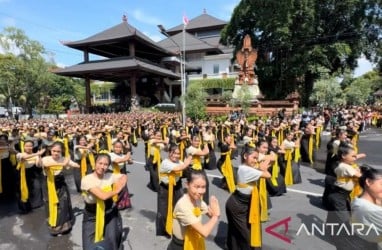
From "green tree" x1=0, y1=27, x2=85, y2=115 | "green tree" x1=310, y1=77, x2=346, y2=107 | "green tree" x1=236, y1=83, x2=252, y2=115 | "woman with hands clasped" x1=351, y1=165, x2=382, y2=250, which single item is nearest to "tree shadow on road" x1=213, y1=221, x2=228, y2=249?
"woman with hands clasped" x1=351, y1=165, x2=382, y2=250

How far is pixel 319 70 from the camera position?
2839cm

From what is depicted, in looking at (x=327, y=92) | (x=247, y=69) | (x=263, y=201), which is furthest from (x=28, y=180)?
(x=327, y=92)

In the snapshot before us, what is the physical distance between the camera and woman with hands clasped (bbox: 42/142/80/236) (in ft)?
17.2

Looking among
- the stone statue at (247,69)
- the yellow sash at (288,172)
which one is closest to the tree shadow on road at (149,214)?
the yellow sash at (288,172)

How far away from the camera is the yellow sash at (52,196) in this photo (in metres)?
5.29

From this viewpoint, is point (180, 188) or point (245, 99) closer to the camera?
point (180, 188)

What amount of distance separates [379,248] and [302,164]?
779cm

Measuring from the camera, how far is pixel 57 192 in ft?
17.7

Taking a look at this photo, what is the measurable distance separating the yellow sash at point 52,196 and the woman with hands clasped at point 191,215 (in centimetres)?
287

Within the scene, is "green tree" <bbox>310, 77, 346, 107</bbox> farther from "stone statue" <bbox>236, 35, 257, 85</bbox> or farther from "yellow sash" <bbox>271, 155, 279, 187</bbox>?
"yellow sash" <bbox>271, 155, 279, 187</bbox>

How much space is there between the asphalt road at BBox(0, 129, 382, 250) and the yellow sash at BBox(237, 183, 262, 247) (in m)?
0.61

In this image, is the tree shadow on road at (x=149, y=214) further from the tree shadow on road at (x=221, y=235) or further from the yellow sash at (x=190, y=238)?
the yellow sash at (x=190, y=238)

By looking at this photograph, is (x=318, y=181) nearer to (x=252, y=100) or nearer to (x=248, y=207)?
(x=248, y=207)

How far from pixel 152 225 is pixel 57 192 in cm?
159
